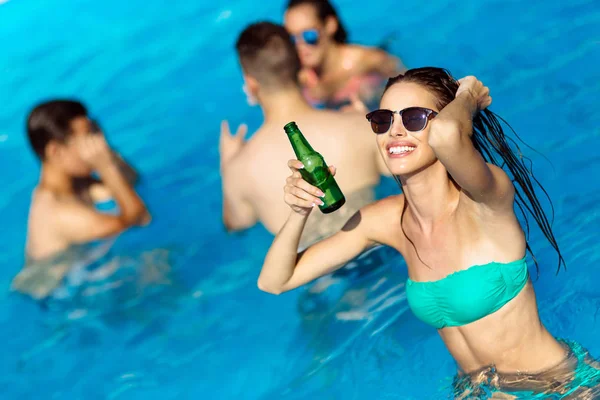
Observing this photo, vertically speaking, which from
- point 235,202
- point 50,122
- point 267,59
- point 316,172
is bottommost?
point 235,202

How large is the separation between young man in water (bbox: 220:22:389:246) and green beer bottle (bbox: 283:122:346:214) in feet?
4.46

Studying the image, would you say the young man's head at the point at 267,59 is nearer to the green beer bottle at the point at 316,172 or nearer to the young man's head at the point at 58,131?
the young man's head at the point at 58,131

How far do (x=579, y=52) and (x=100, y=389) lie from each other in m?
4.16

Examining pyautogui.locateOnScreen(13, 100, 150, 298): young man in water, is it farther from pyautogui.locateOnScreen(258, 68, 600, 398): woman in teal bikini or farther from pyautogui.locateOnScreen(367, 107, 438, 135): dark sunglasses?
pyautogui.locateOnScreen(367, 107, 438, 135): dark sunglasses

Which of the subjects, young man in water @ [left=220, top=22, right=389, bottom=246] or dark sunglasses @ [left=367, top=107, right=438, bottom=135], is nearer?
dark sunglasses @ [left=367, top=107, right=438, bottom=135]

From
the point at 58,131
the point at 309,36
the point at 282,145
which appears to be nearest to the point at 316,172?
the point at 282,145

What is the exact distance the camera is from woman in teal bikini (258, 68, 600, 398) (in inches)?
106

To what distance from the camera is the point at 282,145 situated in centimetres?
451

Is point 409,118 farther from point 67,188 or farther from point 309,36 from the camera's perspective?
point 309,36

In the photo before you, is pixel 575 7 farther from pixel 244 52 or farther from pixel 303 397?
pixel 303 397

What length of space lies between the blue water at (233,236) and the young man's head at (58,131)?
816 mm

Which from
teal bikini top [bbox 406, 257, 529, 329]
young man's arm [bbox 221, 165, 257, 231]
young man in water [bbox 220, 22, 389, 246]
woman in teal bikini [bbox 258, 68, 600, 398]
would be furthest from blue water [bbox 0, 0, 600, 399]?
teal bikini top [bbox 406, 257, 529, 329]

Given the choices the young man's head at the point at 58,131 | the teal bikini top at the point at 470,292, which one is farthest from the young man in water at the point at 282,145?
the teal bikini top at the point at 470,292

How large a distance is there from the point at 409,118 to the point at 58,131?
3209mm
